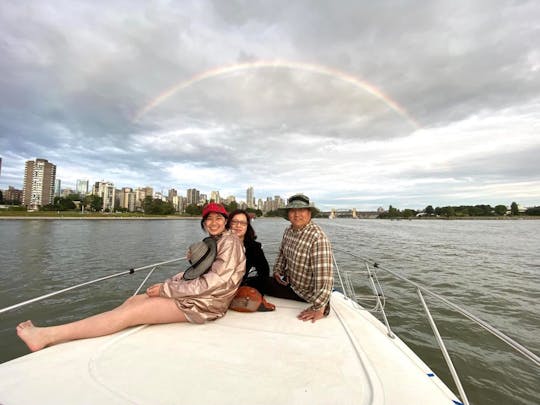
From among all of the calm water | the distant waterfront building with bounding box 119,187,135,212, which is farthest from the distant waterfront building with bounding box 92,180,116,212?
the calm water

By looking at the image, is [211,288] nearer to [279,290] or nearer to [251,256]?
[251,256]

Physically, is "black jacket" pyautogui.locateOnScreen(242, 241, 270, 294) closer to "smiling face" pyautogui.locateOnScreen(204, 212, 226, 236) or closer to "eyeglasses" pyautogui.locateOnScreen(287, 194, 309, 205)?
"smiling face" pyautogui.locateOnScreen(204, 212, 226, 236)

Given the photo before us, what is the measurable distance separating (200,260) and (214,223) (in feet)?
1.88

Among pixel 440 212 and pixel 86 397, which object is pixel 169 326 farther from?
pixel 440 212

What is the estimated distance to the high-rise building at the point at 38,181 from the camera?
141 m

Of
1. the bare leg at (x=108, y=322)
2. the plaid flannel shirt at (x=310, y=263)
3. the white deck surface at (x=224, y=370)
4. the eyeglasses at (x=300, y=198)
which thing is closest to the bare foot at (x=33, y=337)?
the bare leg at (x=108, y=322)

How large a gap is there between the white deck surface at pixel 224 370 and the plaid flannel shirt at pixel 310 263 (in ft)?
1.49

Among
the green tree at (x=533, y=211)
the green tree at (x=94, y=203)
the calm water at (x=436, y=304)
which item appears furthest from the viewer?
the green tree at (x=533, y=211)

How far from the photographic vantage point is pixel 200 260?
9.35ft

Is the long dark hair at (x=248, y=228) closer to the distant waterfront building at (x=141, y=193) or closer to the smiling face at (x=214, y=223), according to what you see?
the smiling face at (x=214, y=223)

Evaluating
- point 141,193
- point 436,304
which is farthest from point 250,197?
point 436,304

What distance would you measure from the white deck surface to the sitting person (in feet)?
0.32

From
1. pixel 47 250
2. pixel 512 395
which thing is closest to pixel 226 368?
pixel 512 395

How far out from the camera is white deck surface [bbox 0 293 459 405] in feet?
5.72
